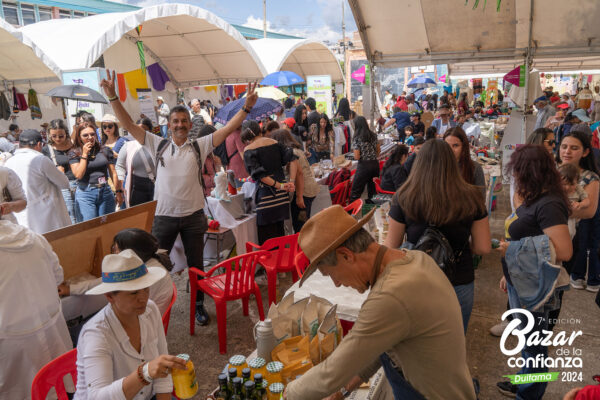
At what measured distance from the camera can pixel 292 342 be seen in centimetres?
207

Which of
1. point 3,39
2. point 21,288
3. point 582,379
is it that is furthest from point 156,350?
point 3,39

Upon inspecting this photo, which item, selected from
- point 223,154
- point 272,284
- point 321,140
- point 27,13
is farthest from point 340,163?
point 27,13

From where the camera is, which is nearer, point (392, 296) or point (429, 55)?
point (392, 296)

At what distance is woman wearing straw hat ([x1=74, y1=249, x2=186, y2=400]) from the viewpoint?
5.85 feet

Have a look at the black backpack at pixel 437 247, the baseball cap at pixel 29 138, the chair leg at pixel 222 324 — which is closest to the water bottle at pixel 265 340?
the black backpack at pixel 437 247

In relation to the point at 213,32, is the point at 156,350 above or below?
below

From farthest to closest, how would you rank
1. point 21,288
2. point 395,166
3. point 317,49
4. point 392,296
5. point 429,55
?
point 317,49, point 429,55, point 395,166, point 21,288, point 392,296

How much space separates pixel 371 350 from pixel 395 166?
14.5 ft

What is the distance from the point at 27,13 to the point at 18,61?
32.0ft

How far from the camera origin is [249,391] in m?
1.75

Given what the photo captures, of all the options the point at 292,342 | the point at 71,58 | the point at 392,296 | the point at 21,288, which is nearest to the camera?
the point at 392,296

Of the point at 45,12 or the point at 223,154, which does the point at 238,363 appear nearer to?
the point at 223,154

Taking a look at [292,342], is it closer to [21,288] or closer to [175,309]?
[21,288]

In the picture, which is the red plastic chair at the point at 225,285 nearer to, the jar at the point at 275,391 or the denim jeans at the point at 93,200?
the jar at the point at 275,391
